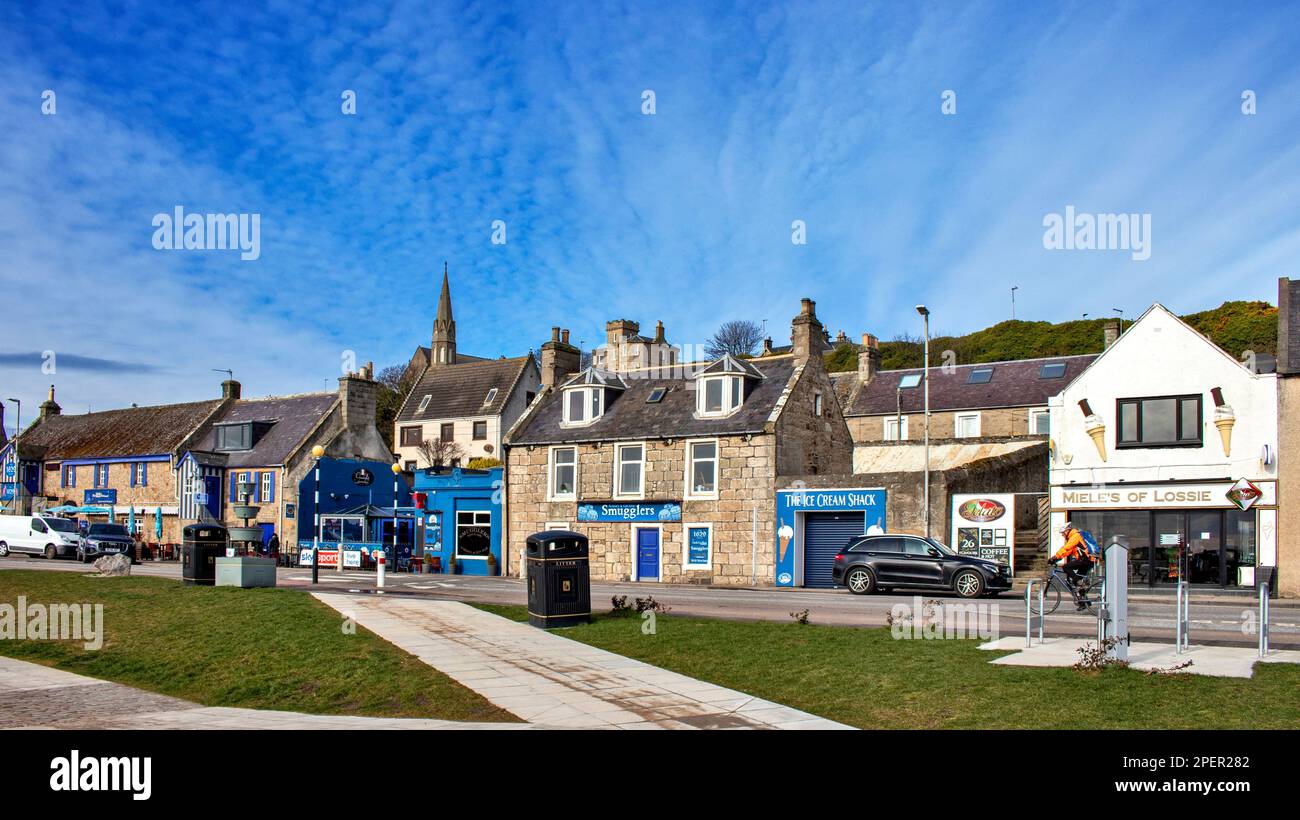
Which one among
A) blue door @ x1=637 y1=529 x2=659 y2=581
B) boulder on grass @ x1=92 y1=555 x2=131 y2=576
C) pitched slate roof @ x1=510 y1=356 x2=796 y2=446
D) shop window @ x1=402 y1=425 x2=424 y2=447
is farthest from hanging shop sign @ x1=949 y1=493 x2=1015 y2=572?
shop window @ x1=402 y1=425 x2=424 y2=447

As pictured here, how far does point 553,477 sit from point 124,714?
29.7 metres

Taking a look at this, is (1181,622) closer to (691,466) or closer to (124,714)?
(124,714)

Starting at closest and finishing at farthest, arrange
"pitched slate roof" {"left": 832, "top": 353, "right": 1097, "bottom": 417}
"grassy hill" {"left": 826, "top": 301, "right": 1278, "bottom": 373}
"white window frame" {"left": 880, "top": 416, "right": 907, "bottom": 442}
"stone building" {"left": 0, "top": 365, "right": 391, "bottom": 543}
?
"pitched slate roof" {"left": 832, "top": 353, "right": 1097, "bottom": 417}
"white window frame" {"left": 880, "top": 416, "right": 907, "bottom": 442}
"stone building" {"left": 0, "top": 365, "right": 391, "bottom": 543}
"grassy hill" {"left": 826, "top": 301, "right": 1278, "bottom": 373}

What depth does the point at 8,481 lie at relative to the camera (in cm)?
6431

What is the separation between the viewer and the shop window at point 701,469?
36562mm

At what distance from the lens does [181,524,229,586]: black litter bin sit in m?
23.3

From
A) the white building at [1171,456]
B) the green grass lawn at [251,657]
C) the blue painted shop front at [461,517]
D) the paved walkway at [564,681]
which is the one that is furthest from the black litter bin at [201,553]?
the white building at [1171,456]

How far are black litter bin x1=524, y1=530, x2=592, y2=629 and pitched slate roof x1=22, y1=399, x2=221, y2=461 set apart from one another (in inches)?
1851

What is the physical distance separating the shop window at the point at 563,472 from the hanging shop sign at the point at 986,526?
49.5 ft

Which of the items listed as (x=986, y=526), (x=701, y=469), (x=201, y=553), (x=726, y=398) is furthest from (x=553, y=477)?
(x=201, y=553)

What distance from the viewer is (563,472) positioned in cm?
4050

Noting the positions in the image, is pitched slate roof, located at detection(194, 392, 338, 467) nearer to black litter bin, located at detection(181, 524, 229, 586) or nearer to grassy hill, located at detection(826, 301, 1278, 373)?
black litter bin, located at detection(181, 524, 229, 586)

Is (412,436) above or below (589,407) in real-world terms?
below

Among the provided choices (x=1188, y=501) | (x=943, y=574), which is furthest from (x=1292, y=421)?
(x=943, y=574)
